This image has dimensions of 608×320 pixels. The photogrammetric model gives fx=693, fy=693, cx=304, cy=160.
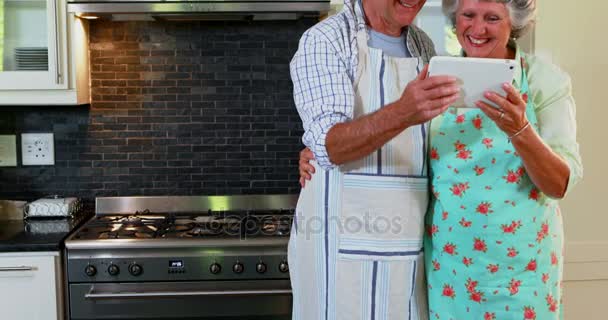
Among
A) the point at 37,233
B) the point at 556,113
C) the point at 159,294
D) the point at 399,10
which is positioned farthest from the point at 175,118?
the point at 556,113

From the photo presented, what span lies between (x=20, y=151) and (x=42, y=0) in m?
0.67

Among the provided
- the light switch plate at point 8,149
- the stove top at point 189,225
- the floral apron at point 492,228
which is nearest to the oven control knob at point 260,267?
the stove top at point 189,225

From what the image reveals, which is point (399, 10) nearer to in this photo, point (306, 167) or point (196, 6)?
point (306, 167)

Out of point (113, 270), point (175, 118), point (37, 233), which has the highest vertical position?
point (175, 118)

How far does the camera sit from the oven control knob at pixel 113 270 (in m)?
2.37

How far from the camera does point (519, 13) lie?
1.43m

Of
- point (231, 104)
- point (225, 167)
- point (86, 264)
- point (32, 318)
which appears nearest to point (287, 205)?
point (225, 167)

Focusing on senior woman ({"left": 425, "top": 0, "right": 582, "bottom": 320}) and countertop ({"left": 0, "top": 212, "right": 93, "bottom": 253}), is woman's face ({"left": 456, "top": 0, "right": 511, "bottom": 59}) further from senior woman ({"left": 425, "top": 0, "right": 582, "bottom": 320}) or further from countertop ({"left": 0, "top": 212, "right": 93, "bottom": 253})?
countertop ({"left": 0, "top": 212, "right": 93, "bottom": 253})

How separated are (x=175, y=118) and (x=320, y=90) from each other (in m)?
A: 1.58

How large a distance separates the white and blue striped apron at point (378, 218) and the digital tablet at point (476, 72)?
308mm

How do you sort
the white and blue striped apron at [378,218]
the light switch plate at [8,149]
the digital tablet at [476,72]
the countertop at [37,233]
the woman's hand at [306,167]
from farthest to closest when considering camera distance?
the light switch plate at [8,149] < the countertop at [37,233] < the woman's hand at [306,167] < the white and blue striped apron at [378,218] < the digital tablet at [476,72]

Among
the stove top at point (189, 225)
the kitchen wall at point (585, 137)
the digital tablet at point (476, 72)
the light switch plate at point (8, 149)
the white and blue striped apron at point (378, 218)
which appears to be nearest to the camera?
the digital tablet at point (476, 72)

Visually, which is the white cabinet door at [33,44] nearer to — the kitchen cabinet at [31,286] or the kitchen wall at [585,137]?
the kitchen cabinet at [31,286]

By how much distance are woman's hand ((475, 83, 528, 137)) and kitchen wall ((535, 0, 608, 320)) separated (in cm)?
94
